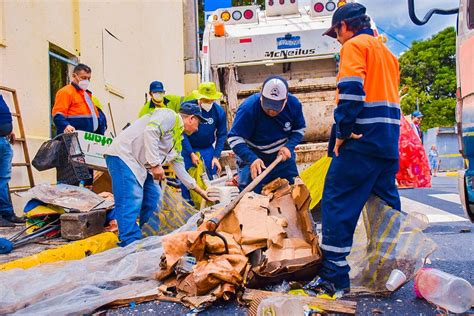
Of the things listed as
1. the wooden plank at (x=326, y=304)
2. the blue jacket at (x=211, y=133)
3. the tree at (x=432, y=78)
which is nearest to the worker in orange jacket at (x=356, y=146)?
the wooden plank at (x=326, y=304)

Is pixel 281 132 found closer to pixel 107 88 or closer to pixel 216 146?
pixel 216 146

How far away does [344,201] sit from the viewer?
2717 mm

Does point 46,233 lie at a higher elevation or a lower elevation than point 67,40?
lower

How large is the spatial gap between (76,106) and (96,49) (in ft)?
10.0

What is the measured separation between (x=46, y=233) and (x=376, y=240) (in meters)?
2.97

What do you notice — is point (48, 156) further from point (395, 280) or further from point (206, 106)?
point (395, 280)

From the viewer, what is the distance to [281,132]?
4.06m

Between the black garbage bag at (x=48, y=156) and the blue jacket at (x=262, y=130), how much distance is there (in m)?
1.97

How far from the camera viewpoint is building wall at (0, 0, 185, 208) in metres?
5.62

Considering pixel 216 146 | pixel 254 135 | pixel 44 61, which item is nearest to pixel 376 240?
pixel 254 135

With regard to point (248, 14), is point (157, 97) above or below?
below

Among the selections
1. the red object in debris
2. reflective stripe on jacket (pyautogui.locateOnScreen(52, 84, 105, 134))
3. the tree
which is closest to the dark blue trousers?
the red object in debris

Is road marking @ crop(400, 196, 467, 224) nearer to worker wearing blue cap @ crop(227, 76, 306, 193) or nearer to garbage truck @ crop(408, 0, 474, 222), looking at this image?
worker wearing blue cap @ crop(227, 76, 306, 193)

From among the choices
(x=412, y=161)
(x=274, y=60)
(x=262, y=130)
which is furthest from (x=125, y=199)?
(x=274, y=60)
